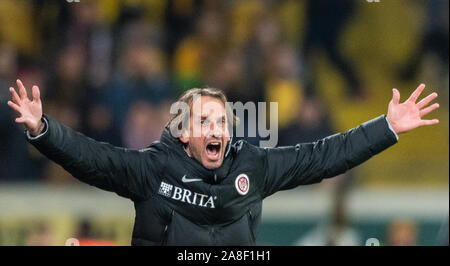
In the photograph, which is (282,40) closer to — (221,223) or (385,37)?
(385,37)

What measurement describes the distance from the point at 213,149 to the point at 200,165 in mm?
202

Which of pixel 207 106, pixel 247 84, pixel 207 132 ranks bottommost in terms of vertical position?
pixel 207 132

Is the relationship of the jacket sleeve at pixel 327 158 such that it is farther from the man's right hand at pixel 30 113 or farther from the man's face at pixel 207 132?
the man's right hand at pixel 30 113

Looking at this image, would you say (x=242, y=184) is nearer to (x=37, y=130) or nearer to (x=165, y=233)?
(x=165, y=233)

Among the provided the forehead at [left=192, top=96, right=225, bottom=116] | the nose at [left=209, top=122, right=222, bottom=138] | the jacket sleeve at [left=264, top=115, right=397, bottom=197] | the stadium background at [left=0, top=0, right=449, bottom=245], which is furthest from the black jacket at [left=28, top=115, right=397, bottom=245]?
the stadium background at [left=0, top=0, right=449, bottom=245]

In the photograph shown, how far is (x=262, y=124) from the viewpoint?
30.9 feet

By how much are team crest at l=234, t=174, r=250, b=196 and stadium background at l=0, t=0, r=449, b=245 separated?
11.6 feet

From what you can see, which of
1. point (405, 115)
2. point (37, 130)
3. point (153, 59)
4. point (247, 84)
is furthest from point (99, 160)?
point (153, 59)

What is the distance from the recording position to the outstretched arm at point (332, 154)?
520cm

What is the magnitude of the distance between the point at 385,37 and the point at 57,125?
7.43 meters

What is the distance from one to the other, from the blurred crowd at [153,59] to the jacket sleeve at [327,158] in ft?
13.6

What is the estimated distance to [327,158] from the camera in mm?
5223

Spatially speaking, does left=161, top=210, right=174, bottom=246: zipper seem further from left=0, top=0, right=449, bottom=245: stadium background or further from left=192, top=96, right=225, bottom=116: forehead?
left=0, top=0, right=449, bottom=245: stadium background
